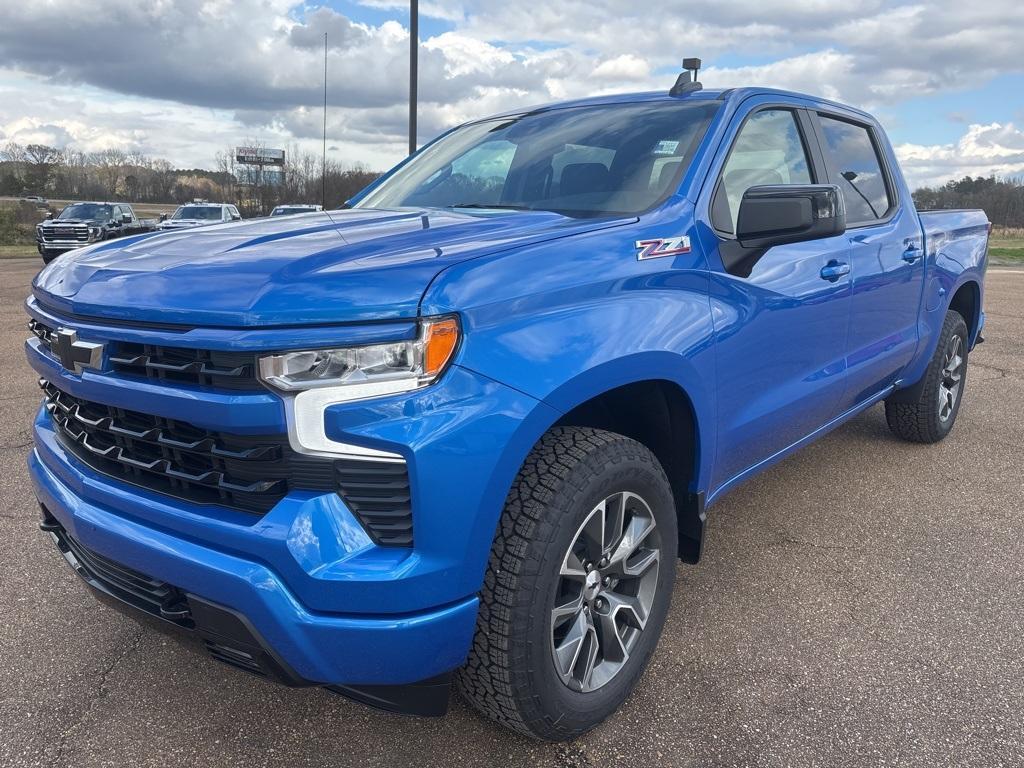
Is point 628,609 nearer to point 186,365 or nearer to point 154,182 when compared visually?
point 186,365

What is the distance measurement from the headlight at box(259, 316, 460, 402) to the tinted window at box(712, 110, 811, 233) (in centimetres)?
134

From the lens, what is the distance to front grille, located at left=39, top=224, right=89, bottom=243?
21453mm

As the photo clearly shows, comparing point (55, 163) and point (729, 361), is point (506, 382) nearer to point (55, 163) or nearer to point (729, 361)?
point (729, 361)

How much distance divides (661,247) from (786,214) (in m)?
0.44

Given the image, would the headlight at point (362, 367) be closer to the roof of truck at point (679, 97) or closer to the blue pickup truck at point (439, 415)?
the blue pickup truck at point (439, 415)

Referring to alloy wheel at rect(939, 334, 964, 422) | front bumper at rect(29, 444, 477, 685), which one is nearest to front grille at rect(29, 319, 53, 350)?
front bumper at rect(29, 444, 477, 685)

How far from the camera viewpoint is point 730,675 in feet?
8.38

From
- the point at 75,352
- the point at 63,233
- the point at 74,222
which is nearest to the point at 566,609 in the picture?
the point at 75,352

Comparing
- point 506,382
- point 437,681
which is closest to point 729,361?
point 506,382

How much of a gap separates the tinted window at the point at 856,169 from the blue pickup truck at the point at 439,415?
0.87 m

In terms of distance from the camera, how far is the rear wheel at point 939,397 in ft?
15.3

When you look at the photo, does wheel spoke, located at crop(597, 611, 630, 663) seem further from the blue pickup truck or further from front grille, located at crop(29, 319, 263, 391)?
front grille, located at crop(29, 319, 263, 391)

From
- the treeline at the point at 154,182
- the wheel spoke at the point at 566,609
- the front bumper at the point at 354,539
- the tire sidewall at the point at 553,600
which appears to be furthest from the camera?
the treeline at the point at 154,182

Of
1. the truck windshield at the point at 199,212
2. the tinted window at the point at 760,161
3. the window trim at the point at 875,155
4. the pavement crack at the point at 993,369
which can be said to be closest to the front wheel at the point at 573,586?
the tinted window at the point at 760,161
